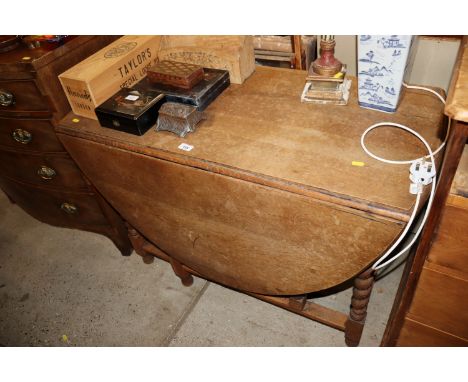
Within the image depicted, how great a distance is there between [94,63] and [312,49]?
3.29 feet

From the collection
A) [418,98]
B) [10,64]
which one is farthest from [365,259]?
[10,64]

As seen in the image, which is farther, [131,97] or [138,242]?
[138,242]

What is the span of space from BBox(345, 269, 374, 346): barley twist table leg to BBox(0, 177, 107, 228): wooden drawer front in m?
1.31

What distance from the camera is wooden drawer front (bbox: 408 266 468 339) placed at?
109 centimetres

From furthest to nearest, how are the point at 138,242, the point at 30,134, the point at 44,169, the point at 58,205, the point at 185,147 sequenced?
the point at 58,205 → the point at 138,242 → the point at 44,169 → the point at 30,134 → the point at 185,147

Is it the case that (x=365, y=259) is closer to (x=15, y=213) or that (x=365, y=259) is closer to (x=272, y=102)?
(x=272, y=102)

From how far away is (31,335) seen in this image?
6.08 ft

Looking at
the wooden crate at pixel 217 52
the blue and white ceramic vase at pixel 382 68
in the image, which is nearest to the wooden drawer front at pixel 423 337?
the blue and white ceramic vase at pixel 382 68

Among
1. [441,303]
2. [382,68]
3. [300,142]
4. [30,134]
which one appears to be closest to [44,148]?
[30,134]

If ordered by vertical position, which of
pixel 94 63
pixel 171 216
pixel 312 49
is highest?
pixel 94 63

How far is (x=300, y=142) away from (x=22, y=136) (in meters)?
1.28

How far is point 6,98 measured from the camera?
156 centimetres

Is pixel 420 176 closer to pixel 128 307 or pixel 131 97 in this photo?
pixel 131 97

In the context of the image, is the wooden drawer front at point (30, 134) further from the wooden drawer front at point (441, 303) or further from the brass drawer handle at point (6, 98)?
the wooden drawer front at point (441, 303)
